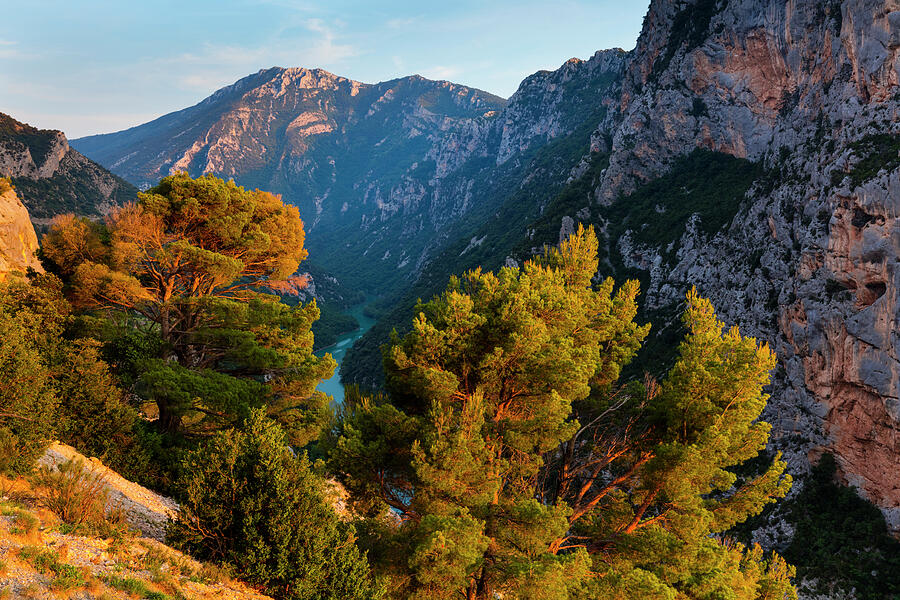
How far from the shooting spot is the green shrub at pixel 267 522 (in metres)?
7.62

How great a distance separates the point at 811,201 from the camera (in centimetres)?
3331

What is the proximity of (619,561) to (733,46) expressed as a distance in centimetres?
6695

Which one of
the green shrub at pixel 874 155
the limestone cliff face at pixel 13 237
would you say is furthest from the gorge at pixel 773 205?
the limestone cliff face at pixel 13 237

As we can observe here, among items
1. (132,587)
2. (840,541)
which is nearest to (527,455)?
(132,587)

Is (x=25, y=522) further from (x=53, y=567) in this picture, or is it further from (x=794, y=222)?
(x=794, y=222)

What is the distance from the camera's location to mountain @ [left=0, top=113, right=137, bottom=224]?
62625 millimetres

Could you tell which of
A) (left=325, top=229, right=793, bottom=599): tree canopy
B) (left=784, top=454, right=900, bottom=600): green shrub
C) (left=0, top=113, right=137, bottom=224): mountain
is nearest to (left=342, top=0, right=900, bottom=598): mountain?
(left=784, top=454, right=900, bottom=600): green shrub

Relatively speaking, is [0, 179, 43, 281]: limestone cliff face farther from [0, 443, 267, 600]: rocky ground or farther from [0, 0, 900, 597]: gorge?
[0, 0, 900, 597]: gorge

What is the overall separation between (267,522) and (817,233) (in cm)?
3925

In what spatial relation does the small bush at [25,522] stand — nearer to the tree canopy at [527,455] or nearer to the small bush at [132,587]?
the small bush at [132,587]

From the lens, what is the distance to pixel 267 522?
7.62m

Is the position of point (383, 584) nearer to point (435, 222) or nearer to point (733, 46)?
point (733, 46)

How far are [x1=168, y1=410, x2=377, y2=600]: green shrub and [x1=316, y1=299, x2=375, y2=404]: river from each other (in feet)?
204

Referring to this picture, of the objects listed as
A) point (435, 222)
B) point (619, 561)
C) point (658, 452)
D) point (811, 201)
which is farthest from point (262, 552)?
point (435, 222)
